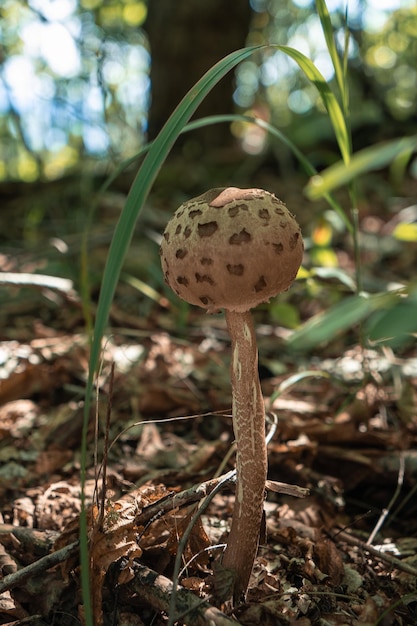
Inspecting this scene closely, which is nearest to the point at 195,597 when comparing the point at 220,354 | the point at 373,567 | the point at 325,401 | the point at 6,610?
the point at 6,610

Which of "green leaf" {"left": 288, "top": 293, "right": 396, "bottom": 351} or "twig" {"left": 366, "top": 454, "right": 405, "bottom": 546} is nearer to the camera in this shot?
"green leaf" {"left": 288, "top": 293, "right": 396, "bottom": 351}

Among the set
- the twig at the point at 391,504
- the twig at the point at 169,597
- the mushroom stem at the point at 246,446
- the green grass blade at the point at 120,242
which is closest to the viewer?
the green grass blade at the point at 120,242

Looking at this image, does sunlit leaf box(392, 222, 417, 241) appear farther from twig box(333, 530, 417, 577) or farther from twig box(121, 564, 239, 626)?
twig box(121, 564, 239, 626)

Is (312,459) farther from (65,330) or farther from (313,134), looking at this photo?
(313,134)

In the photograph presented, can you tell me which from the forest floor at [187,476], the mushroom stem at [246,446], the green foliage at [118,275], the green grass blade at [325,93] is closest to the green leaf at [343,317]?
the green foliage at [118,275]

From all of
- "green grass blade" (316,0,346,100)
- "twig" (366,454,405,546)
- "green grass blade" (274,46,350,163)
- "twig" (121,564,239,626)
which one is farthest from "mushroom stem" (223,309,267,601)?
"green grass blade" (316,0,346,100)

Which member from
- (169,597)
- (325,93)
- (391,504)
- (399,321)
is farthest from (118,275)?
(391,504)

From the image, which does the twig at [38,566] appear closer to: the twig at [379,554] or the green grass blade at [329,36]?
the twig at [379,554]

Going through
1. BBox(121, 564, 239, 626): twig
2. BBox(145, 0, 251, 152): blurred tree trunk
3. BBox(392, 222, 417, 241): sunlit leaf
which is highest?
BBox(145, 0, 251, 152): blurred tree trunk

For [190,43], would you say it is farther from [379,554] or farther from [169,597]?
[169,597]
